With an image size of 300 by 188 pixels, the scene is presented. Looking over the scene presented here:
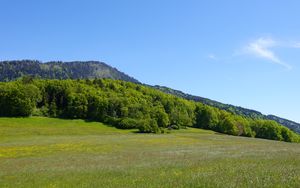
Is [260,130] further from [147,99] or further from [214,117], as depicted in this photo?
[147,99]

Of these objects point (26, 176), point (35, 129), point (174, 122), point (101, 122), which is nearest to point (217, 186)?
point (26, 176)

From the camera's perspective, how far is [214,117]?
172m

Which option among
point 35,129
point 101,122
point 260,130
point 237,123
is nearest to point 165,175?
point 35,129

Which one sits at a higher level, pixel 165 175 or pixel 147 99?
pixel 147 99

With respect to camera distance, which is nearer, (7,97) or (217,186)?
(217,186)

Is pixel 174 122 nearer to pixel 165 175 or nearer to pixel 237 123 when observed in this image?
pixel 237 123

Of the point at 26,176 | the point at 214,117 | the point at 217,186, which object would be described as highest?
the point at 214,117

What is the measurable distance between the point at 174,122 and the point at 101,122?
104 ft

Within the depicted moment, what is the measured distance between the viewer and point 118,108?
5758 inches

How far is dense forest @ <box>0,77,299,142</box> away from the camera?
12825cm

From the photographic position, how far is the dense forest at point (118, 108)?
128 metres

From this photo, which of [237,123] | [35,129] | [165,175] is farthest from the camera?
[237,123]

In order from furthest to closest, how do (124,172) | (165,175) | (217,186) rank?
(124,172), (165,175), (217,186)

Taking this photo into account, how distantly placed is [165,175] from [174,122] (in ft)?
429
